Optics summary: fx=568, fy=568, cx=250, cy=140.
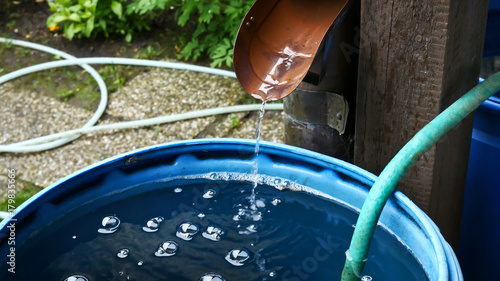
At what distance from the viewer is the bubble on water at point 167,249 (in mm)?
1782

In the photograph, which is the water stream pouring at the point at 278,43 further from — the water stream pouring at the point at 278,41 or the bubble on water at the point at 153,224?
the bubble on water at the point at 153,224

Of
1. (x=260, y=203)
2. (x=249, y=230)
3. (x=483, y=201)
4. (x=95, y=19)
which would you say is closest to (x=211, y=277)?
(x=249, y=230)

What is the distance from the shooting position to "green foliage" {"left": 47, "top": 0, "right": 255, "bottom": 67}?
3346 mm

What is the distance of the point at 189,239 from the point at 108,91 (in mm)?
1766

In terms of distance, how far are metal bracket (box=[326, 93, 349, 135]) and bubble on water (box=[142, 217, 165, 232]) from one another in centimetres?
66

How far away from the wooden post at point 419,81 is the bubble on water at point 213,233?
1.74 feet

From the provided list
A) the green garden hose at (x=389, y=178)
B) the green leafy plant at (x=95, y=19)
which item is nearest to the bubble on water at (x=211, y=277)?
the green garden hose at (x=389, y=178)

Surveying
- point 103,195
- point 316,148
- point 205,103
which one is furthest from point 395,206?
point 205,103

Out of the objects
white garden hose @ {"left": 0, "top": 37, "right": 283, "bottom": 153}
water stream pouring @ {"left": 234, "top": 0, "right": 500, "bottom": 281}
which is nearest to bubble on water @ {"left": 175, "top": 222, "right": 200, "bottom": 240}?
water stream pouring @ {"left": 234, "top": 0, "right": 500, "bottom": 281}

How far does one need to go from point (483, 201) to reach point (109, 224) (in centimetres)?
124

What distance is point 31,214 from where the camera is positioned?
1.69 meters

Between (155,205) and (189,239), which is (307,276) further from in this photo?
(155,205)

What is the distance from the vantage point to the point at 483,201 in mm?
1879

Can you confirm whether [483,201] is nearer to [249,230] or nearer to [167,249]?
[249,230]
